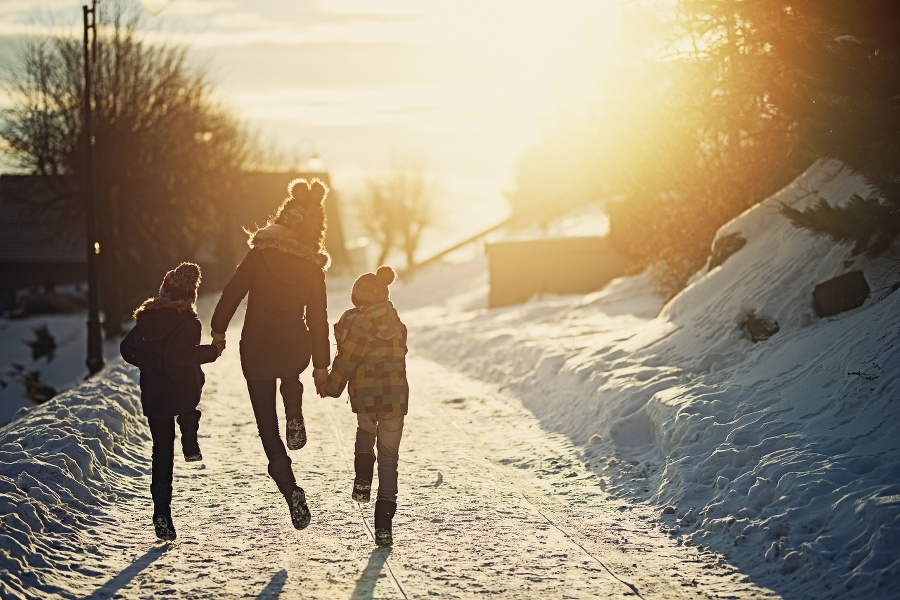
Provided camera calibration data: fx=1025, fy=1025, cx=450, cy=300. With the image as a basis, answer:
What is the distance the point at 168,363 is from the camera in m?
7.30

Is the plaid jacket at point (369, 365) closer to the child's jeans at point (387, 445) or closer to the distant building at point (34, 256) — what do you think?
the child's jeans at point (387, 445)

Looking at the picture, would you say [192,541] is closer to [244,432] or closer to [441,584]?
[441,584]

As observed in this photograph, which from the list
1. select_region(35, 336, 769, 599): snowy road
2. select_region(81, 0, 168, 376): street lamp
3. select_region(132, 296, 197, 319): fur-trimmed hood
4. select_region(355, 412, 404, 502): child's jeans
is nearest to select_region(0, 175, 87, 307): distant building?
select_region(81, 0, 168, 376): street lamp

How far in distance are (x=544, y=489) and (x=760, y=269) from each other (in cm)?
634

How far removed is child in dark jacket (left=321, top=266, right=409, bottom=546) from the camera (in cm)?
729

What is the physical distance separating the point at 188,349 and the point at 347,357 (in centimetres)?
113

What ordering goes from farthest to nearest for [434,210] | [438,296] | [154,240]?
1. [434,210]
2. [438,296]
3. [154,240]

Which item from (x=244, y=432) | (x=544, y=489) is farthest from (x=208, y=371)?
(x=544, y=489)

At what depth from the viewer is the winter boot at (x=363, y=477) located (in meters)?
7.43

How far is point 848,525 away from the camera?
21.8 feet

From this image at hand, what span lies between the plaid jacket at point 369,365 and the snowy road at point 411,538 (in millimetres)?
1063

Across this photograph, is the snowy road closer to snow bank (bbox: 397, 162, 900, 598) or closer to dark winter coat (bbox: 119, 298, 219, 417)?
snow bank (bbox: 397, 162, 900, 598)

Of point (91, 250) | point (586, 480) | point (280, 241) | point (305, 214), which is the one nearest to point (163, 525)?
point (280, 241)

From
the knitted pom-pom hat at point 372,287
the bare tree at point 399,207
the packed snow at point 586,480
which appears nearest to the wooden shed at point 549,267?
the packed snow at point 586,480
